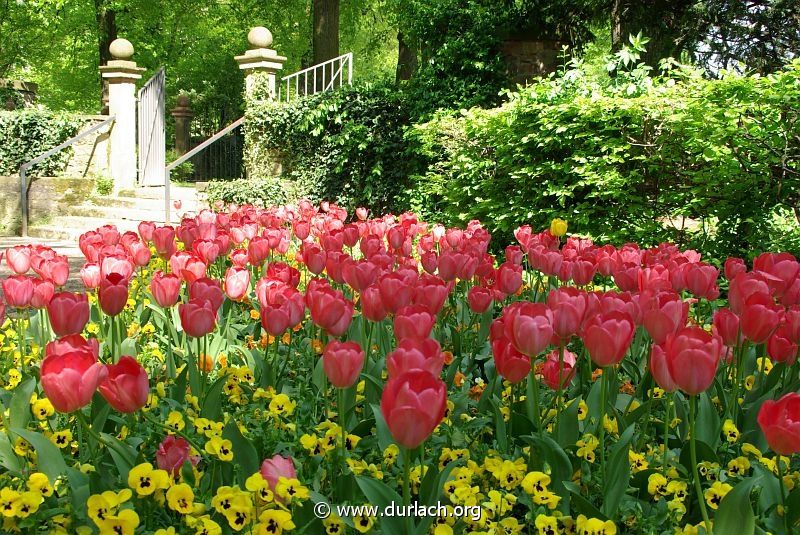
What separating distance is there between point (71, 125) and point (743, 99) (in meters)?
12.5

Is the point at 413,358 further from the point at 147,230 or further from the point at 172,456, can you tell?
the point at 147,230

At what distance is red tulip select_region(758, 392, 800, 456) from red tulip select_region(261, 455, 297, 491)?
1.00m

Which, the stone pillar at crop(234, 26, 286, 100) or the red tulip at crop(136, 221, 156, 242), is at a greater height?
the stone pillar at crop(234, 26, 286, 100)

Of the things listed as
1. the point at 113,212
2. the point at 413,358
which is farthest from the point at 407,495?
the point at 113,212

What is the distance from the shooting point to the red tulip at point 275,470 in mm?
1711

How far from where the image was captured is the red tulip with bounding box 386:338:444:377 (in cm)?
157

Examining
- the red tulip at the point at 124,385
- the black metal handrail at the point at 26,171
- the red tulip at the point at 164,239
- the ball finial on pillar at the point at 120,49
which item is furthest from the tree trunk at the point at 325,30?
the red tulip at the point at 124,385

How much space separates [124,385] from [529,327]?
3.08 ft

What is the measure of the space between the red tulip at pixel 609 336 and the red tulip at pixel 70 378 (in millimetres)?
1098

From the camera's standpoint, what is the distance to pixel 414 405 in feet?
4.38

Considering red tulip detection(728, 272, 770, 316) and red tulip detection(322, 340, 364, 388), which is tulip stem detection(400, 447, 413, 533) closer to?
red tulip detection(322, 340, 364, 388)

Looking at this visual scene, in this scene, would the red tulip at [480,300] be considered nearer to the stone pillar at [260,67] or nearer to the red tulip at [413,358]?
the red tulip at [413,358]

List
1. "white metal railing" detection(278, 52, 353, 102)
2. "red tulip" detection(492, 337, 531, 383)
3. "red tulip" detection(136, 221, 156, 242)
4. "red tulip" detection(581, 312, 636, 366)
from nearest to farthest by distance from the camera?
"red tulip" detection(581, 312, 636, 366)
"red tulip" detection(492, 337, 531, 383)
"red tulip" detection(136, 221, 156, 242)
"white metal railing" detection(278, 52, 353, 102)

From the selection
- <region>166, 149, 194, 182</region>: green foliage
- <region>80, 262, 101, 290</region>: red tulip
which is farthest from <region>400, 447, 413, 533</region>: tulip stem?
<region>166, 149, 194, 182</region>: green foliage
